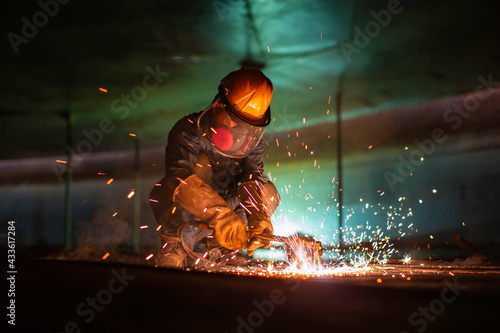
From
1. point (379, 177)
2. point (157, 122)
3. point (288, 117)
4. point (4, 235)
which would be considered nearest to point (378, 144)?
point (379, 177)

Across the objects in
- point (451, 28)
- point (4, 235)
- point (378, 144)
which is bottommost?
point (4, 235)

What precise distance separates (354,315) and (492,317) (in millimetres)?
363

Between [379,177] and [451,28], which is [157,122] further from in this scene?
[451,28]

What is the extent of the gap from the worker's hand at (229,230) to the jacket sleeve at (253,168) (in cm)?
69

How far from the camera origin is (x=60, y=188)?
8961mm

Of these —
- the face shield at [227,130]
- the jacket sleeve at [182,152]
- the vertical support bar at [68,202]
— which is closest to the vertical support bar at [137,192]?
the vertical support bar at [68,202]

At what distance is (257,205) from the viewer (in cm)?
331

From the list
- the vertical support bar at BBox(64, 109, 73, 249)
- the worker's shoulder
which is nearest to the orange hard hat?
the worker's shoulder

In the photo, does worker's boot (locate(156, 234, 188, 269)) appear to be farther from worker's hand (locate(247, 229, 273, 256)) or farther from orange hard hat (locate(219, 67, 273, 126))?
orange hard hat (locate(219, 67, 273, 126))

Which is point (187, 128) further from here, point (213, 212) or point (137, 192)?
point (137, 192)

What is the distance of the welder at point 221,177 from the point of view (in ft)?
9.53

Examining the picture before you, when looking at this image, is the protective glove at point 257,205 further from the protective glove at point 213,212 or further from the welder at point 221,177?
the protective glove at point 213,212

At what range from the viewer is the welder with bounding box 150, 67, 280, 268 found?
2.91m

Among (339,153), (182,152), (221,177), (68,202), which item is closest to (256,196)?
(221,177)
